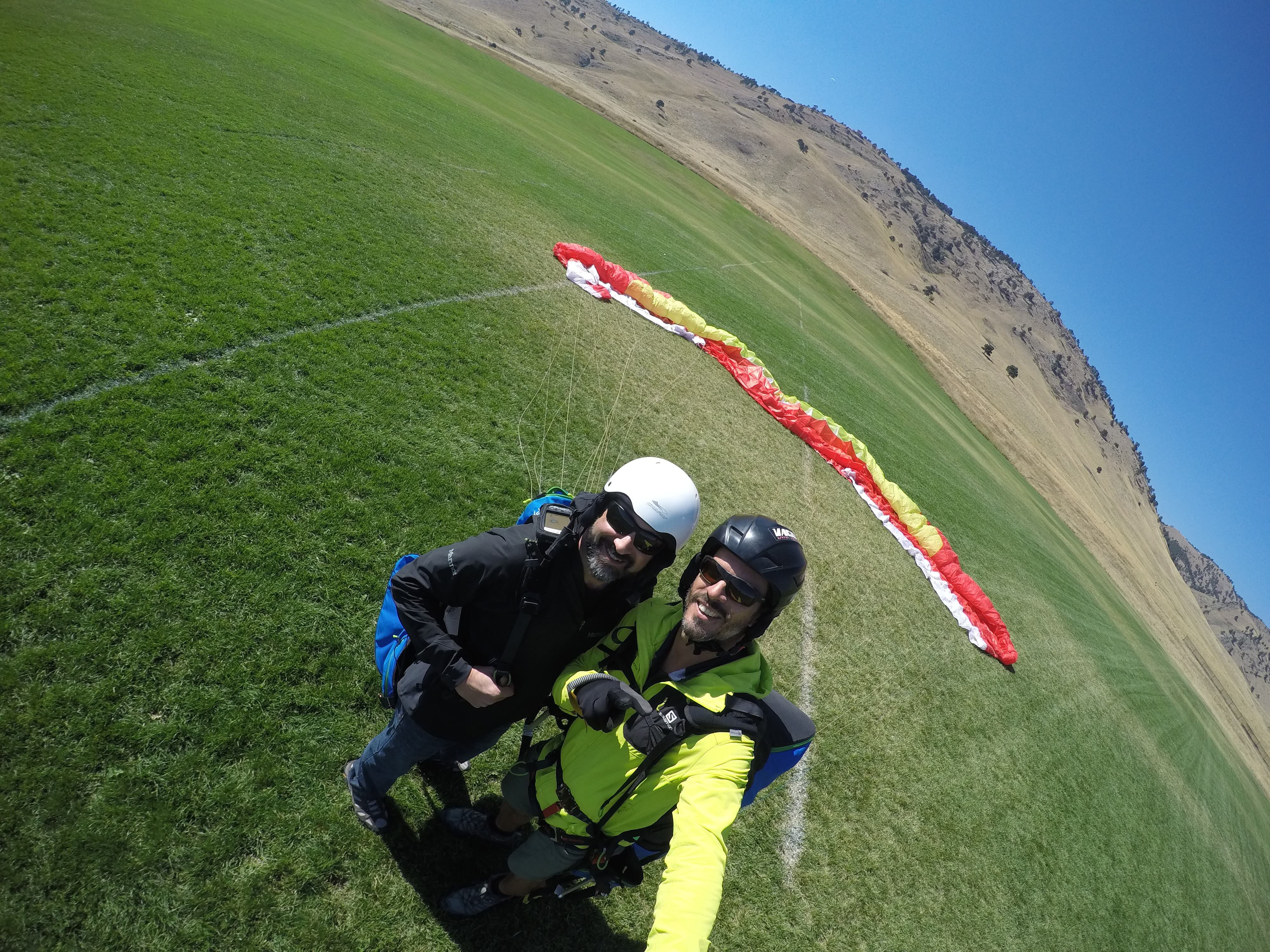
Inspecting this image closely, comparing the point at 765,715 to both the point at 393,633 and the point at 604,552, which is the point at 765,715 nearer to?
the point at 604,552

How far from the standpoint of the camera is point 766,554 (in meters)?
3.04

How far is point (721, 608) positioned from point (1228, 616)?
174618 millimetres

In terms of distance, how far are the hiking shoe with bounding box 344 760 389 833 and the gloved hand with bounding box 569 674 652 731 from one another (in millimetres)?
1940

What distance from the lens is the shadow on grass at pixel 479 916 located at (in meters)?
3.75

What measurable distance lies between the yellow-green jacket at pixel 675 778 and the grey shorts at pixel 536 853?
132mm

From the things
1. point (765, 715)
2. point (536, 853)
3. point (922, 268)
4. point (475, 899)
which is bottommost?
point (475, 899)

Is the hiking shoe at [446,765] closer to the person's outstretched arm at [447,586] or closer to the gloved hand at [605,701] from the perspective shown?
the person's outstretched arm at [447,586]

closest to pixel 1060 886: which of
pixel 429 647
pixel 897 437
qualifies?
pixel 429 647

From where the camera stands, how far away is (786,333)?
21.0 meters

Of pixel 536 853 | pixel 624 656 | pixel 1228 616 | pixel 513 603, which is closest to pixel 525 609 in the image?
pixel 513 603

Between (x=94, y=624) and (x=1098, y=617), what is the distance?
76.6ft

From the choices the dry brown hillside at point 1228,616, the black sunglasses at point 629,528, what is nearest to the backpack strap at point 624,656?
the black sunglasses at point 629,528

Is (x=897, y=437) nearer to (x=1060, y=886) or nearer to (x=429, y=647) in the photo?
→ (x=1060, y=886)

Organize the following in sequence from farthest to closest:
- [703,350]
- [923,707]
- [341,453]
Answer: [703,350] → [923,707] → [341,453]
